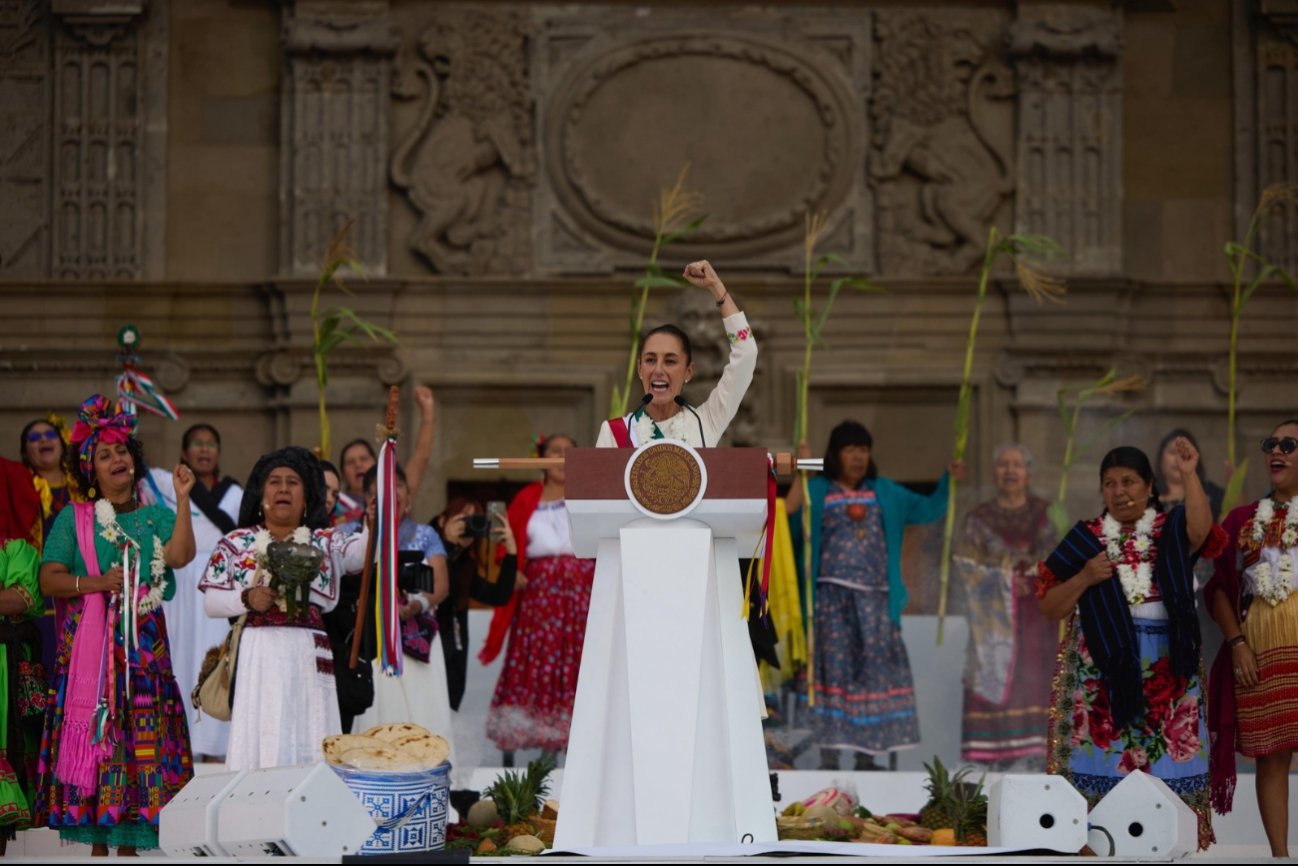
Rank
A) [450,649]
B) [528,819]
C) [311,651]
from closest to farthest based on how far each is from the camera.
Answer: [311,651]
[528,819]
[450,649]

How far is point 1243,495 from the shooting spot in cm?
1060

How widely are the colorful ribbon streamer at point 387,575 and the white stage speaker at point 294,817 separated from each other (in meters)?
1.02

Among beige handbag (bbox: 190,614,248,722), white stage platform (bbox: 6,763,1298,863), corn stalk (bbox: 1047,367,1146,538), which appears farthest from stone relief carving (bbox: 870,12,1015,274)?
beige handbag (bbox: 190,614,248,722)

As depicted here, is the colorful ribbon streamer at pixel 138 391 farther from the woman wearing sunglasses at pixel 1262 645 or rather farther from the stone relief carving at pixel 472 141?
the woman wearing sunglasses at pixel 1262 645

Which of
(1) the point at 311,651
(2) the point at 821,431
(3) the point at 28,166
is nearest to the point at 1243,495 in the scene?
(2) the point at 821,431

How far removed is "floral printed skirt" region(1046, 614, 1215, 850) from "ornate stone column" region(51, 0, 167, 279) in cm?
701

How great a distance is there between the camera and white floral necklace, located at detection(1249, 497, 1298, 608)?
20.3ft

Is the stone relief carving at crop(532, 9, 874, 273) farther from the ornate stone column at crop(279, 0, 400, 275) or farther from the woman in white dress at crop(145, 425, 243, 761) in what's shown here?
the woman in white dress at crop(145, 425, 243, 761)

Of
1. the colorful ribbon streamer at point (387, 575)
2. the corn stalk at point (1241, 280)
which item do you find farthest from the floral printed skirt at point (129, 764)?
the corn stalk at point (1241, 280)

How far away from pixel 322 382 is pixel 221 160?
2.81 metres

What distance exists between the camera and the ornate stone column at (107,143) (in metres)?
11.3

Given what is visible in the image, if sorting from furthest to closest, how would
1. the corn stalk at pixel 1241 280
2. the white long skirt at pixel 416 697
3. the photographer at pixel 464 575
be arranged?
1. the corn stalk at pixel 1241 280
2. the photographer at pixel 464 575
3. the white long skirt at pixel 416 697

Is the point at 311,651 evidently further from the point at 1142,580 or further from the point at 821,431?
the point at 821,431

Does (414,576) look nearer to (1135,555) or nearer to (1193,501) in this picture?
(1135,555)
